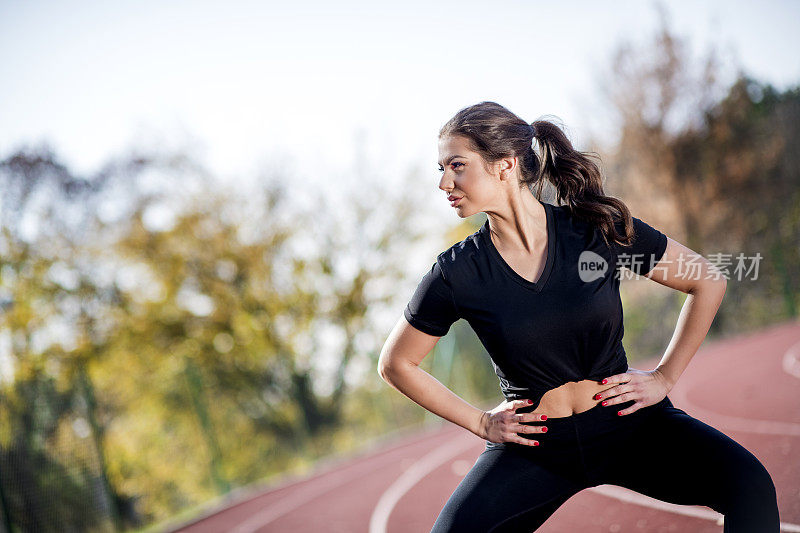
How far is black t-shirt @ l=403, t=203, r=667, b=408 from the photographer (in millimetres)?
2322

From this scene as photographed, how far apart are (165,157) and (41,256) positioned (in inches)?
192

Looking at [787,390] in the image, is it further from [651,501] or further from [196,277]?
[196,277]

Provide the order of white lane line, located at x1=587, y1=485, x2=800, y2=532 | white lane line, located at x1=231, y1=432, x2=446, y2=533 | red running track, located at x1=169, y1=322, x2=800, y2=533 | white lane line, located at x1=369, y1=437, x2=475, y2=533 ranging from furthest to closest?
white lane line, located at x1=231, y1=432, x2=446, y2=533
white lane line, located at x1=369, y1=437, x2=475, y2=533
red running track, located at x1=169, y1=322, x2=800, y2=533
white lane line, located at x1=587, y1=485, x2=800, y2=532

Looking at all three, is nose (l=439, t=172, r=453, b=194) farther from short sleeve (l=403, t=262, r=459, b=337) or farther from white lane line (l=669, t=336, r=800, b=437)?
white lane line (l=669, t=336, r=800, b=437)

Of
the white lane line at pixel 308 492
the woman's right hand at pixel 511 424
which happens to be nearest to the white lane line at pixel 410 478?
the white lane line at pixel 308 492

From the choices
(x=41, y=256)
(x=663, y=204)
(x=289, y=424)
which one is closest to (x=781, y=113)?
(x=663, y=204)

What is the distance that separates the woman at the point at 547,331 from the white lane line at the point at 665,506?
5.09ft

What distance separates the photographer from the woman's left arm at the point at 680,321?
242cm

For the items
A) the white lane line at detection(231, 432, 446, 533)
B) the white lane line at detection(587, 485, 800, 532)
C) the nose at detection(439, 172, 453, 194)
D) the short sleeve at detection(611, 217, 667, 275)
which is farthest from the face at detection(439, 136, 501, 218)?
the white lane line at detection(231, 432, 446, 533)

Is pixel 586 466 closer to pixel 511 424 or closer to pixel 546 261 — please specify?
pixel 511 424

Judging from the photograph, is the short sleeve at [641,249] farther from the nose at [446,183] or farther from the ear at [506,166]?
the nose at [446,183]

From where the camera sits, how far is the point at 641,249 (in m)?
2.45

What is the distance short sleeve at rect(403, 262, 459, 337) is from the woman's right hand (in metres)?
0.37

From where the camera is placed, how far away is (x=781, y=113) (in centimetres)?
2208
